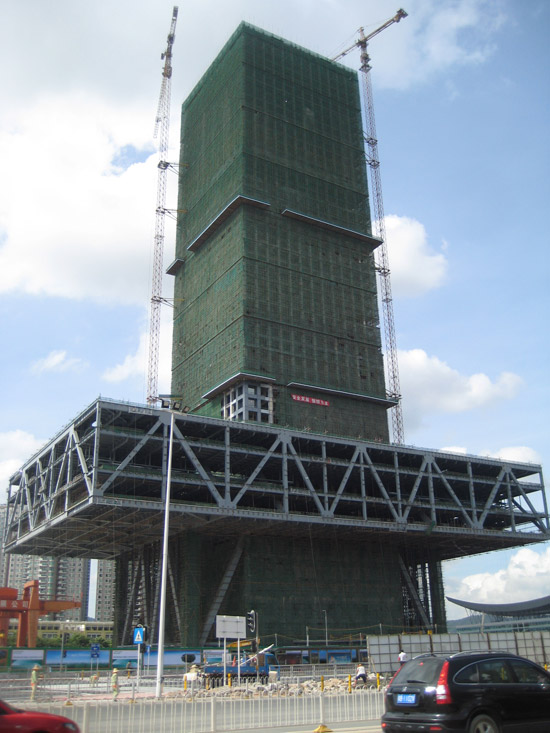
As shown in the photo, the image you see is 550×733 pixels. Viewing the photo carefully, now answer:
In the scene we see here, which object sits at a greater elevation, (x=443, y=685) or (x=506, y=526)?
(x=506, y=526)

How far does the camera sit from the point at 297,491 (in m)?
87.9

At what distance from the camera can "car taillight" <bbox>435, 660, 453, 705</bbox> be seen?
47.0ft

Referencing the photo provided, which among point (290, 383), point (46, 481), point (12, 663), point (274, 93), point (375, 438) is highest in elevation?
A: point (274, 93)

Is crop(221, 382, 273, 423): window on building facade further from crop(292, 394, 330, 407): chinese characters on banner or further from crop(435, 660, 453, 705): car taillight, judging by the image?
crop(435, 660, 453, 705): car taillight

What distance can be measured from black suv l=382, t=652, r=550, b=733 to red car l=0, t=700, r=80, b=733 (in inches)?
270

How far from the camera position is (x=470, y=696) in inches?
573

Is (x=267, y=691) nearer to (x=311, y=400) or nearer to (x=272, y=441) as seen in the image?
(x=272, y=441)

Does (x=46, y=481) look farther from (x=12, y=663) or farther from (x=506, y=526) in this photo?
(x=506, y=526)

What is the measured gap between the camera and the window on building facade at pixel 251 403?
101188mm

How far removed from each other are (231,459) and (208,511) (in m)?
11.6

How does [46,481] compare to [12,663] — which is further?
[46,481]

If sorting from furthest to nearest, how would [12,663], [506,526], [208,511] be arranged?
[506,526] → [208,511] → [12,663]

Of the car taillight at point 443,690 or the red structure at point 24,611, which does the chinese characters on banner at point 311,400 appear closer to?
the red structure at point 24,611

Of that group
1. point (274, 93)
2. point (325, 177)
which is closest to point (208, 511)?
point (325, 177)
